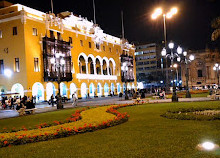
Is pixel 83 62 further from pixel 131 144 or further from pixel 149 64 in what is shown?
pixel 149 64

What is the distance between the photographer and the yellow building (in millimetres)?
35594

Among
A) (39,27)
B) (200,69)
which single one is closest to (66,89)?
(39,27)

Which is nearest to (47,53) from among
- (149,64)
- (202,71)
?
(202,71)

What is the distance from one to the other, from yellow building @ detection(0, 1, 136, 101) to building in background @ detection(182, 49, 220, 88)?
36756 millimetres

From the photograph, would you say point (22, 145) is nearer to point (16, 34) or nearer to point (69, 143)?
point (69, 143)

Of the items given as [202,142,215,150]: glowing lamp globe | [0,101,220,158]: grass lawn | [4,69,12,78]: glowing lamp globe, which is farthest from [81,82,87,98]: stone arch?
[202,142,215,150]: glowing lamp globe

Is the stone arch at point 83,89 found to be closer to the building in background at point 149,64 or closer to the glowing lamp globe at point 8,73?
the glowing lamp globe at point 8,73

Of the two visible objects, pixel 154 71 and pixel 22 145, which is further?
pixel 154 71

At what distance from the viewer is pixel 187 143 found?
21.4 ft

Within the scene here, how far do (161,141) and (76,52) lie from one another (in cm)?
4106

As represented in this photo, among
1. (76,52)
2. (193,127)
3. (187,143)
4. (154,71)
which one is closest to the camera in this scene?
(187,143)

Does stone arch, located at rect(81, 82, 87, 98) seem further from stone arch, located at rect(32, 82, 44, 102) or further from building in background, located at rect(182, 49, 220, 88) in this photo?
building in background, located at rect(182, 49, 220, 88)

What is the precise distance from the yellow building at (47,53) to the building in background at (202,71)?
36.8 meters

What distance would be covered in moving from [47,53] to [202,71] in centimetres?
5512
